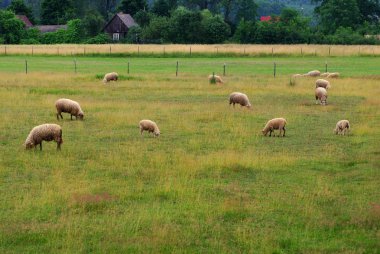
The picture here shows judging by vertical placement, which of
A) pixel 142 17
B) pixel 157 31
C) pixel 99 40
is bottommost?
pixel 99 40


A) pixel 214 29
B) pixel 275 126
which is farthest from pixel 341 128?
pixel 214 29

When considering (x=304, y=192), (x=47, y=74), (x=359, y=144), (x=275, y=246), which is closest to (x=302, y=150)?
(x=359, y=144)

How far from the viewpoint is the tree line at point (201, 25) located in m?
89.1

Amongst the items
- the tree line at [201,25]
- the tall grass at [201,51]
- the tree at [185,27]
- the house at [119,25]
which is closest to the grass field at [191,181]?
the tall grass at [201,51]

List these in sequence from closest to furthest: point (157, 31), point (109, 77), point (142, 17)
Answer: point (109, 77)
point (157, 31)
point (142, 17)

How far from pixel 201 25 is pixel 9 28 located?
2716cm

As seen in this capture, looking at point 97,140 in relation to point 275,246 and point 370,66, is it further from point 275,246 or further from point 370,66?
point 370,66

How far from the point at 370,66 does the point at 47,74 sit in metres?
27.5

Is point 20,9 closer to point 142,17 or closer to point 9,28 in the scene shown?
point 142,17

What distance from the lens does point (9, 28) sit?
9462cm

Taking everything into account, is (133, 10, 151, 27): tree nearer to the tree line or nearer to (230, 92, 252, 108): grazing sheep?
the tree line

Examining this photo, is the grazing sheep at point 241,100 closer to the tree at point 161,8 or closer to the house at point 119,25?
the house at point 119,25

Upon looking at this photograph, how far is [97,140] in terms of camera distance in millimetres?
19578

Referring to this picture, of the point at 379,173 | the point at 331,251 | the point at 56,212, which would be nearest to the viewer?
the point at 331,251
